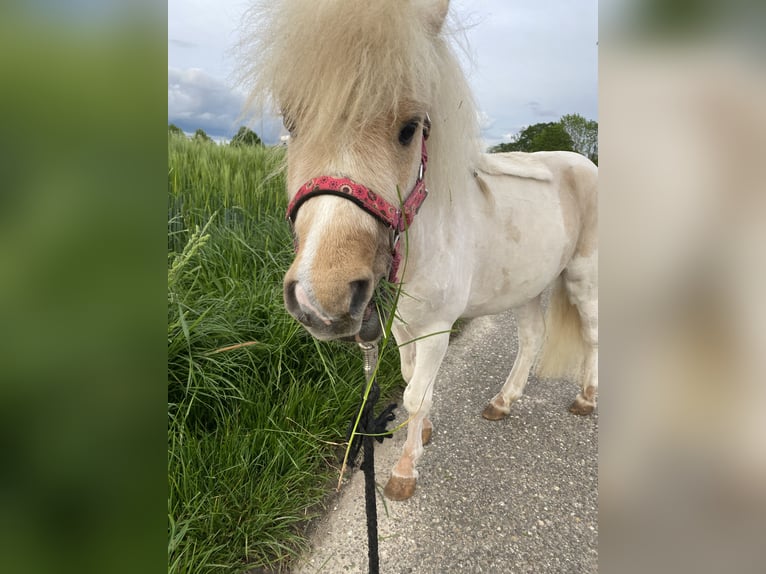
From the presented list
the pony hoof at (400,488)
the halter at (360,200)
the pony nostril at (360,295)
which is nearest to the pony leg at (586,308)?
the pony hoof at (400,488)

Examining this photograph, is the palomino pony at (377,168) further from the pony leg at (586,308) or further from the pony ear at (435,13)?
the pony leg at (586,308)

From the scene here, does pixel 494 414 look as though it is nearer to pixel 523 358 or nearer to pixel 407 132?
pixel 523 358

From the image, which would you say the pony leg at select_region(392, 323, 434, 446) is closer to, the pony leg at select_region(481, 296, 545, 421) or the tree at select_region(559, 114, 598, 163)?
the pony leg at select_region(481, 296, 545, 421)

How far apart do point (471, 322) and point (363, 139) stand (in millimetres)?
3283

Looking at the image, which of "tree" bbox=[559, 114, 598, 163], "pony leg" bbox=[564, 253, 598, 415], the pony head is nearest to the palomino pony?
the pony head

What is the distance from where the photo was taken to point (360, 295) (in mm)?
949

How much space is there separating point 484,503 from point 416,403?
0.64 metres

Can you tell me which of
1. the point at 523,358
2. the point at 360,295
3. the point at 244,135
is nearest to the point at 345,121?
the point at 360,295

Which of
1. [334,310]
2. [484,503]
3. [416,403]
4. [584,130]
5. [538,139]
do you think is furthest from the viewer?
[538,139]

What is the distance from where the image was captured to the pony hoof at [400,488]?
1.92 metres

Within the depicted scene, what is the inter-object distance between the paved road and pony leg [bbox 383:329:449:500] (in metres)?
0.07

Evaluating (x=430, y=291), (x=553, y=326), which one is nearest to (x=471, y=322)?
(x=553, y=326)

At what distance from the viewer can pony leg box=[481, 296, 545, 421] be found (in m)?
2.54
